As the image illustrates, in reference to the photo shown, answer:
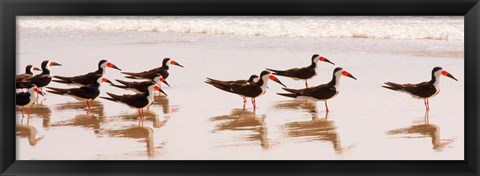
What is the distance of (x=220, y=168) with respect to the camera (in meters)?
5.96

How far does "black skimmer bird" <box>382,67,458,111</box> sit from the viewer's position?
7.58 metres

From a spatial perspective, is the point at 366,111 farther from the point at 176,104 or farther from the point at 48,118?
the point at 48,118

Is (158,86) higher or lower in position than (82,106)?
higher

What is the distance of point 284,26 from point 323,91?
1.02m

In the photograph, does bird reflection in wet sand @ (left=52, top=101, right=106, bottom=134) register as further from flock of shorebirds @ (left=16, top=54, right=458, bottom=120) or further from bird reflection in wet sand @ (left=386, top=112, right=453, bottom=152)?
bird reflection in wet sand @ (left=386, top=112, right=453, bottom=152)

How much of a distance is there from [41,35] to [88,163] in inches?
69.1

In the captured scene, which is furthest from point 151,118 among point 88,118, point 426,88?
point 426,88

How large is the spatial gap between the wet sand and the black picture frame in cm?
26

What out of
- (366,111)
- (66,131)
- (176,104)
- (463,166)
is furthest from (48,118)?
(463,166)

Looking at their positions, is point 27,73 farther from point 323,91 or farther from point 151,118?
point 323,91
